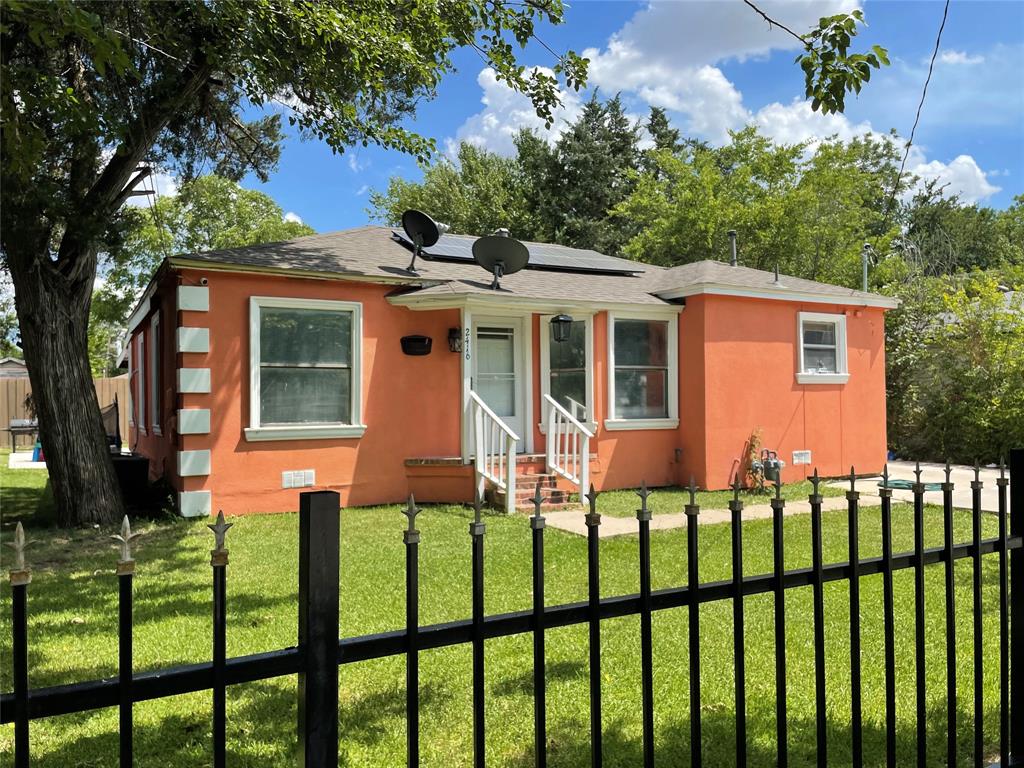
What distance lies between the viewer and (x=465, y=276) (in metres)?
10.2

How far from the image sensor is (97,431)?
7.90 metres

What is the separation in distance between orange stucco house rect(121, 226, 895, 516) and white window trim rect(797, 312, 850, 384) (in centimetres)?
3

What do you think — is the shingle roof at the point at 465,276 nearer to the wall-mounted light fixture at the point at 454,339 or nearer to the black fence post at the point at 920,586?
the wall-mounted light fixture at the point at 454,339

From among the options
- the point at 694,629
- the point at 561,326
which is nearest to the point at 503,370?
the point at 561,326

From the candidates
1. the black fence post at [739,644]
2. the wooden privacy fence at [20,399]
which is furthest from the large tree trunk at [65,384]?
the wooden privacy fence at [20,399]

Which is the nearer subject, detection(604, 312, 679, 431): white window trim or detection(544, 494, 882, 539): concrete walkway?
detection(544, 494, 882, 539): concrete walkway

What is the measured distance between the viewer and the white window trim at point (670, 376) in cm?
1003

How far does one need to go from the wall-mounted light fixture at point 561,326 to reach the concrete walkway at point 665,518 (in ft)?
7.75

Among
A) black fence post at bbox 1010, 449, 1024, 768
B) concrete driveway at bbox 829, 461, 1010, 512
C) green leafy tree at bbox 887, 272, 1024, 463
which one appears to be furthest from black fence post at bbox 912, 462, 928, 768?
green leafy tree at bbox 887, 272, 1024, 463

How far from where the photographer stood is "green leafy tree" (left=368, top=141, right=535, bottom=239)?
2669cm

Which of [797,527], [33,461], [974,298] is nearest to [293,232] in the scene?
[33,461]

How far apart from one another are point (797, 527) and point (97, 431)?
776 centimetres

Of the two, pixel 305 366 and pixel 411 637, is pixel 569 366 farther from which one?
pixel 411 637

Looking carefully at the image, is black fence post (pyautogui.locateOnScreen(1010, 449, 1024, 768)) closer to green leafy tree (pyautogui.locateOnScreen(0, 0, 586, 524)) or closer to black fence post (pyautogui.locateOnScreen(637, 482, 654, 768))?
black fence post (pyautogui.locateOnScreen(637, 482, 654, 768))
